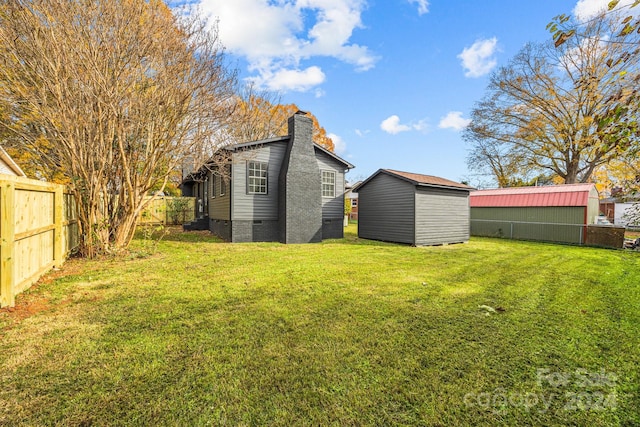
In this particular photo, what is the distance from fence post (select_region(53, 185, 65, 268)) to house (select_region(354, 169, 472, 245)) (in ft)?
36.4

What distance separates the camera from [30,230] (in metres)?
4.79

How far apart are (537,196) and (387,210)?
932cm

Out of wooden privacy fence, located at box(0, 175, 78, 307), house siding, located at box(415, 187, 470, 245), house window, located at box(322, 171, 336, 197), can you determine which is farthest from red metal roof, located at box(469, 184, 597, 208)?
wooden privacy fence, located at box(0, 175, 78, 307)

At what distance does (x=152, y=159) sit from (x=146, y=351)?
23.2 ft

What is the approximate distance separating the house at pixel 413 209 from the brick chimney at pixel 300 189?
3031 mm

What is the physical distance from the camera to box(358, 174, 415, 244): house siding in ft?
39.9

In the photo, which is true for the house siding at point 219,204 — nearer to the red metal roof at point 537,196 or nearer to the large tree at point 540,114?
the red metal roof at point 537,196

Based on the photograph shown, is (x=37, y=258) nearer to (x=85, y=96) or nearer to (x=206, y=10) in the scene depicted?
(x=85, y=96)

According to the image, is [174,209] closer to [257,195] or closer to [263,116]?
[263,116]

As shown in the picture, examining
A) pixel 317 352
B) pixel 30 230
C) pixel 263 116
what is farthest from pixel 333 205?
pixel 263 116

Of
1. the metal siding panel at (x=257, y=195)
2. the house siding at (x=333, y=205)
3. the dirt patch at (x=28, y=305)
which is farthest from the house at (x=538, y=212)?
the dirt patch at (x=28, y=305)

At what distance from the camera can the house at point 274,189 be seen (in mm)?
11820

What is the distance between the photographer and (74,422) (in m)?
2.02

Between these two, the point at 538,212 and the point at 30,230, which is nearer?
the point at 30,230
